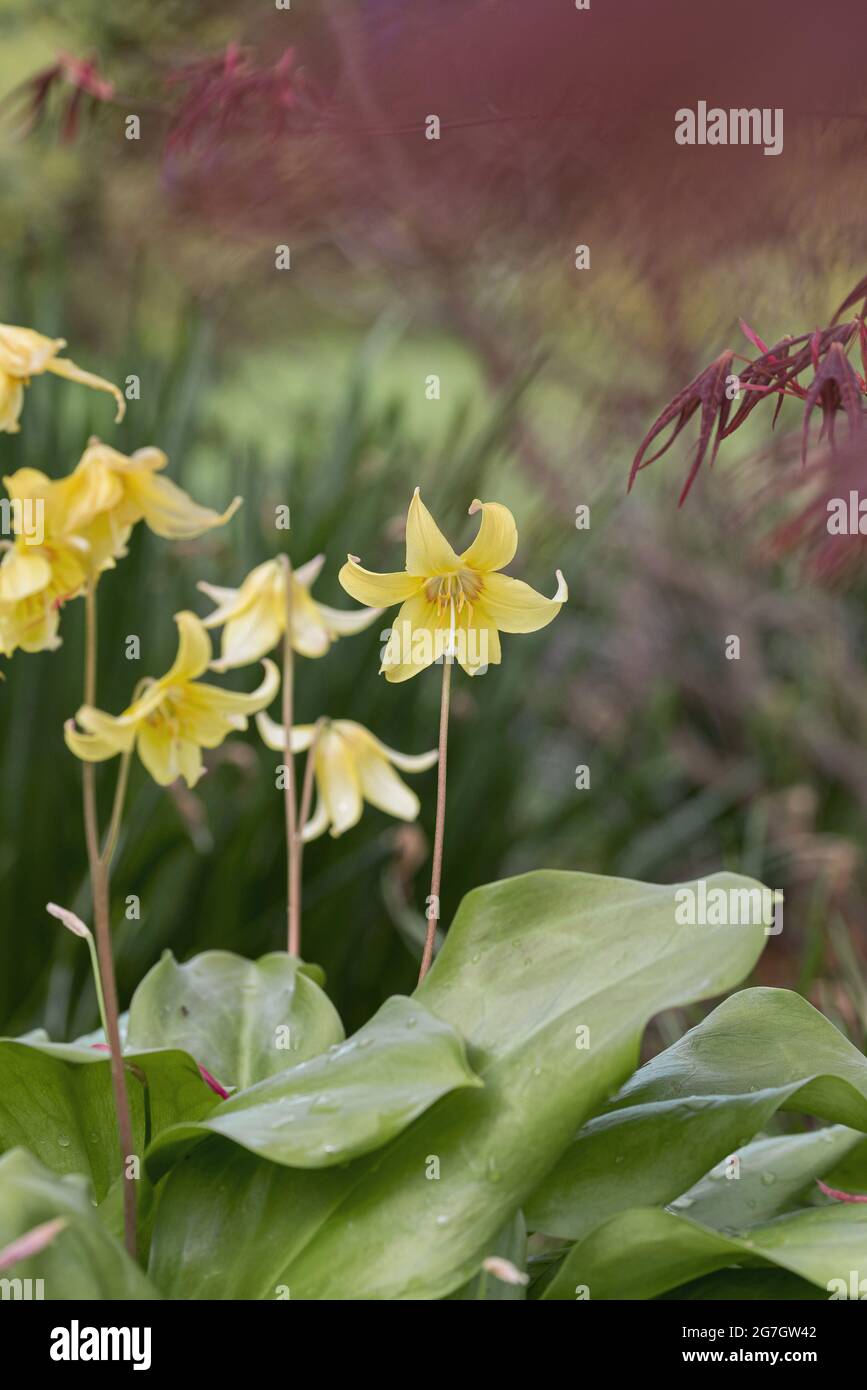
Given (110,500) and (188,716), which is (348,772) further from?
(110,500)

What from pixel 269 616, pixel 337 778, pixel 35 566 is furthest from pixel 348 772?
pixel 35 566

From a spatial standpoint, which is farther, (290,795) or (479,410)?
(479,410)

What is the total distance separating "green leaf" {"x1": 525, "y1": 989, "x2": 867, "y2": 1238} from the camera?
0.84 meters

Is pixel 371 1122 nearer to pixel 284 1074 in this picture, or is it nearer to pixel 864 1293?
pixel 284 1074

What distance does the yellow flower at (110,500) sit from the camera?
0.87 meters

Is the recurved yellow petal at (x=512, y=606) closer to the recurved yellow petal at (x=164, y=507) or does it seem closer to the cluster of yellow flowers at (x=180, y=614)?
the cluster of yellow flowers at (x=180, y=614)

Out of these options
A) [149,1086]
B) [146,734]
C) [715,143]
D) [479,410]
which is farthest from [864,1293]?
[479,410]

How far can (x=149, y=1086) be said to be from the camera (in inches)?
36.7

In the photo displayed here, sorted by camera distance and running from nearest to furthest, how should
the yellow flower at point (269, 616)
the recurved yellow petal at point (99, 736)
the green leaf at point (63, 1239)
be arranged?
the green leaf at point (63, 1239)
the recurved yellow petal at point (99, 736)
the yellow flower at point (269, 616)

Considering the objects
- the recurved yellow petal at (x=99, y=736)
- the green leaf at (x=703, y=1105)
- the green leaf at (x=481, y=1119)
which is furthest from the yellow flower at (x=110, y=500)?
the green leaf at (x=703, y=1105)

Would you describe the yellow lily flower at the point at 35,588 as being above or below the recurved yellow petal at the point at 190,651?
above

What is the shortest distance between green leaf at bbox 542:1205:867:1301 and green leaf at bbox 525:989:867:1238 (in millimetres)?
51

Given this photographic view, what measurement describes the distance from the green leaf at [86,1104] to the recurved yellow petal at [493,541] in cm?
39

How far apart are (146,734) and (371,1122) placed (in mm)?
349
